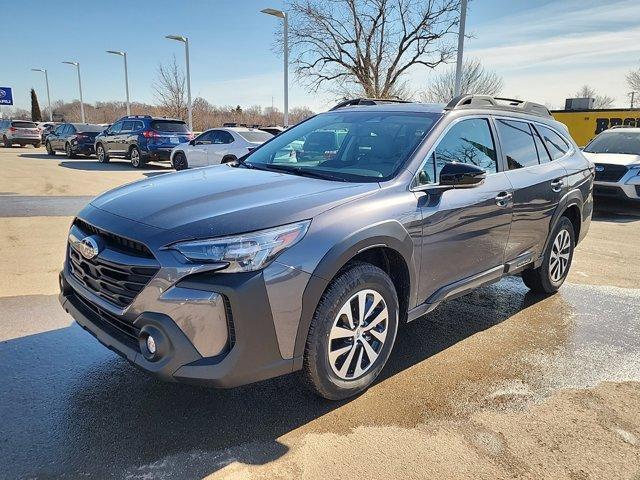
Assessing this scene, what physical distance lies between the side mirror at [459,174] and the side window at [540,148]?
5.44 feet

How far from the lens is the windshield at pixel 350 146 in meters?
3.35

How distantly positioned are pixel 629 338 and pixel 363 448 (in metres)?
2.79

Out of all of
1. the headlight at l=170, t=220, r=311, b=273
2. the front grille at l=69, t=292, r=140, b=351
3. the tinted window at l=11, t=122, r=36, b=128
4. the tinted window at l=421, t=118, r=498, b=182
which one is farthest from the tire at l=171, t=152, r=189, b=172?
the tinted window at l=11, t=122, r=36, b=128

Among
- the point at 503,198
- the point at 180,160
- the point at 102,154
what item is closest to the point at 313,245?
the point at 503,198

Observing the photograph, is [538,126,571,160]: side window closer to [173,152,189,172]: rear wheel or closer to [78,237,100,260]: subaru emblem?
[78,237,100,260]: subaru emblem

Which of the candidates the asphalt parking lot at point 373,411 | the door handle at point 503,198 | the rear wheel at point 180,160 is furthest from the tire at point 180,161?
the door handle at point 503,198

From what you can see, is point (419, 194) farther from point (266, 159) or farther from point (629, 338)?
point (629, 338)

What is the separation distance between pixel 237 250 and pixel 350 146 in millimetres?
1679

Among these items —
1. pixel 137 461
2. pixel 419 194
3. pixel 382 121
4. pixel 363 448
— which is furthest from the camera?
pixel 382 121

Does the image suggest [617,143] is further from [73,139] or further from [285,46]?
[73,139]

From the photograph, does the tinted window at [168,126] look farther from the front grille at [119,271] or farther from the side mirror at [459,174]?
the side mirror at [459,174]

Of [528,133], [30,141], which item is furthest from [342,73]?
[528,133]

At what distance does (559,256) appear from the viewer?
496 centimetres

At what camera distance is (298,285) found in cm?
249
